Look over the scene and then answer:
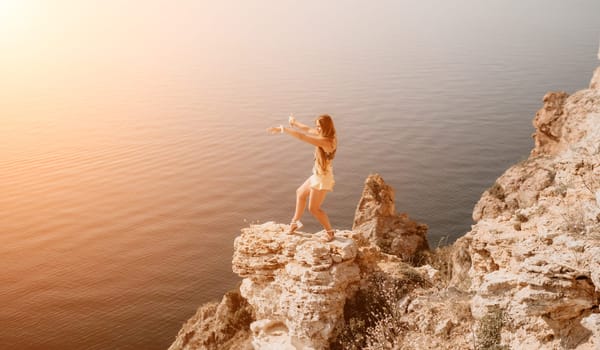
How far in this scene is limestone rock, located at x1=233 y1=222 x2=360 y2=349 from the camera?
7.49 m

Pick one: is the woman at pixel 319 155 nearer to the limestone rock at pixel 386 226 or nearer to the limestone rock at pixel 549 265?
the limestone rock at pixel 549 265

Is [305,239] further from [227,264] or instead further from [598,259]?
[227,264]

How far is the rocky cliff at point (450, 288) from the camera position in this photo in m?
5.62

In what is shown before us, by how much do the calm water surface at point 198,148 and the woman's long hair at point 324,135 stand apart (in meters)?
17.3

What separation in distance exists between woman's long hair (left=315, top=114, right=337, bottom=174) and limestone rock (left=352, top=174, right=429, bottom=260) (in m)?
8.17

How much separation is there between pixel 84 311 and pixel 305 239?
20.3 metres

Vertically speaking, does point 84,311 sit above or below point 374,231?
below

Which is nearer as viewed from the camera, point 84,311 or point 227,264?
point 84,311

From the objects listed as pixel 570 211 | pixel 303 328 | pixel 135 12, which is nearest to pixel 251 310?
pixel 303 328

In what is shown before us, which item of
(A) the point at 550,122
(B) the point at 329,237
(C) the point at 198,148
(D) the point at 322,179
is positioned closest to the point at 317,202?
(D) the point at 322,179

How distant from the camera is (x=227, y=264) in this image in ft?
91.2

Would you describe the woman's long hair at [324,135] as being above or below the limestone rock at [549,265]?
above

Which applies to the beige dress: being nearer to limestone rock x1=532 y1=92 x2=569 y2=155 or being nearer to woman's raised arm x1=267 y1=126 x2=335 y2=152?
woman's raised arm x1=267 y1=126 x2=335 y2=152

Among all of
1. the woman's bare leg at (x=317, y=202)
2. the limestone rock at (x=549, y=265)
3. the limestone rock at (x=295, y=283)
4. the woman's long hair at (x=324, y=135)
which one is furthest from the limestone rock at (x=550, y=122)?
the woman's long hair at (x=324, y=135)
